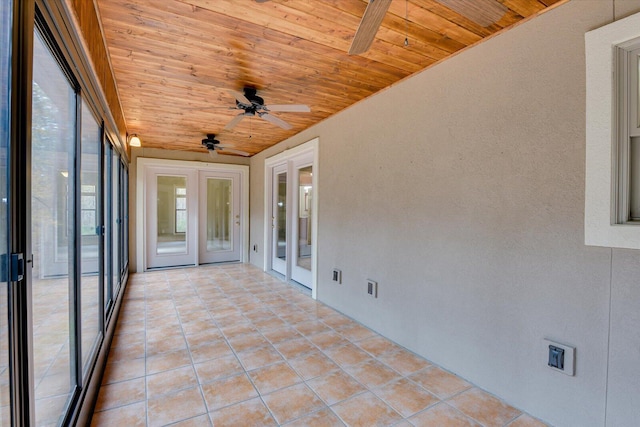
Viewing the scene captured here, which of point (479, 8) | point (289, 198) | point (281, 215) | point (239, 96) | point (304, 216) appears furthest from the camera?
point (281, 215)

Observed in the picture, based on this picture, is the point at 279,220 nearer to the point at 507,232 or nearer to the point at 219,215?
the point at 219,215

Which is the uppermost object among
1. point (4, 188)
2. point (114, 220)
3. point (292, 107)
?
point (292, 107)

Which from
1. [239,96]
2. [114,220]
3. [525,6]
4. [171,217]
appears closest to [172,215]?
[171,217]

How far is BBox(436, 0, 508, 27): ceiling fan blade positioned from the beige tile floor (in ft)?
7.23

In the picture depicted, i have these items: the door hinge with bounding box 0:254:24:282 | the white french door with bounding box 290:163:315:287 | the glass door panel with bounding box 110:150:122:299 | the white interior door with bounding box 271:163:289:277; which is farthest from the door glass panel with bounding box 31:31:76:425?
the white interior door with bounding box 271:163:289:277

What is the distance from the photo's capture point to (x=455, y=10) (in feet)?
4.72

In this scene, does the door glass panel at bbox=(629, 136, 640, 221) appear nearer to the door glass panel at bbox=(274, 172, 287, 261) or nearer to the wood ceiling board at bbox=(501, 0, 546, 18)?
the wood ceiling board at bbox=(501, 0, 546, 18)

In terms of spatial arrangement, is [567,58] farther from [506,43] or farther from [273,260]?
[273,260]

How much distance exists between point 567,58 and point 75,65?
260 cm

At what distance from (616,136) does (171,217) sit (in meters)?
6.36

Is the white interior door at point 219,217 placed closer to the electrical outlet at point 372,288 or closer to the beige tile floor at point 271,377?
the beige tile floor at point 271,377

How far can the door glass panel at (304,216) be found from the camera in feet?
15.0

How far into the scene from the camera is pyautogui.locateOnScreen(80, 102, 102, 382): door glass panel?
2.13 m

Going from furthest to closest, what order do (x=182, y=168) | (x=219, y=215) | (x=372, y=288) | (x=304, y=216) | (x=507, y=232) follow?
(x=219, y=215) → (x=182, y=168) → (x=304, y=216) → (x=372, y=288) → (x=507, y=232)
